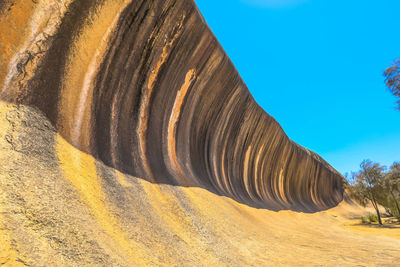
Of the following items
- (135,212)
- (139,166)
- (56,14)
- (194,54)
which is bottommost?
(135,212)

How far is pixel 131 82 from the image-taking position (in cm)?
403

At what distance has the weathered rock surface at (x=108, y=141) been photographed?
5.93ft

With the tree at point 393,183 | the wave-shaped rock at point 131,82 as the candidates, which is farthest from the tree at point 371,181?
the wave-shaped rock at point 131,82

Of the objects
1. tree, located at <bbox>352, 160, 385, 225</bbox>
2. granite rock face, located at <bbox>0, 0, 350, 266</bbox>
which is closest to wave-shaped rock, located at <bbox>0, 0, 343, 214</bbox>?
→ granite rock face, located at <bbox>0, 0, 350, 266</bbox>

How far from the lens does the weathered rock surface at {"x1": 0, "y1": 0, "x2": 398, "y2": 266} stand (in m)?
1.81

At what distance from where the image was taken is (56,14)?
8.78ft

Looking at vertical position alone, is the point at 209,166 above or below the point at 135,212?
above

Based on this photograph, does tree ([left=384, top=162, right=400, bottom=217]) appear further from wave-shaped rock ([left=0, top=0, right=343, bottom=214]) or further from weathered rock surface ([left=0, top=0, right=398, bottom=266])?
A: weathered rock surface ([left=0, top=0, right=398, bottom=266])

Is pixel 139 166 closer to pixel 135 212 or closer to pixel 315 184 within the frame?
pixel 135 212

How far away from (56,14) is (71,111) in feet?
3.75

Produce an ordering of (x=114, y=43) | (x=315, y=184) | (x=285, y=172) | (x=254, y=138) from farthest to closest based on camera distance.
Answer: (x=315, y=184) < (x=285, y=172) < (x=254, y=138) < (x=114, y=43)

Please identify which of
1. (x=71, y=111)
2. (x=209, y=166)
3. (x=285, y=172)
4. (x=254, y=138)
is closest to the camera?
(x=71, y=111)

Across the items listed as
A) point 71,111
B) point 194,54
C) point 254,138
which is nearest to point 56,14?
point 71,111

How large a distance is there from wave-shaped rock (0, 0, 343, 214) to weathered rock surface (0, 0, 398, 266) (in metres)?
0.02
